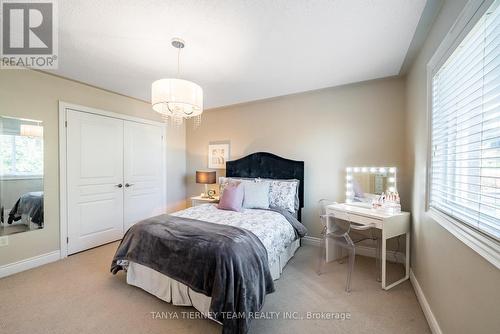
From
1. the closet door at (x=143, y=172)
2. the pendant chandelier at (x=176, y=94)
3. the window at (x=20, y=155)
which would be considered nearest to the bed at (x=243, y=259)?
the pendant chandelier at (x=176, y=94)

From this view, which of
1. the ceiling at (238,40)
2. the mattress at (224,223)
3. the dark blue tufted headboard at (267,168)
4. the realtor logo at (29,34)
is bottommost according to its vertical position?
the mattress at (224,223)

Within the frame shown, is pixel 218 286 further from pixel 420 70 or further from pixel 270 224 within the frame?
pixel 420 70

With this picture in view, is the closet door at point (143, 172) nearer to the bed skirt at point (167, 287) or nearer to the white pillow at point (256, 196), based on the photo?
the bed skirt at point (167, 287)

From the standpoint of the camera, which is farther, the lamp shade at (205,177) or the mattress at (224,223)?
the lamp shade at (205,177)

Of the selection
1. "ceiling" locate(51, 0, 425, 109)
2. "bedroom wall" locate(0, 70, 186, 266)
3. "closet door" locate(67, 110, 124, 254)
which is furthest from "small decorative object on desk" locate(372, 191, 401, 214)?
"bedroom wall" locate(0, 70, 186, 266)

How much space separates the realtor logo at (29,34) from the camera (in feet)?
5.40

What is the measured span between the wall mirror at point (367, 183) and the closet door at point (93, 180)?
3624mm

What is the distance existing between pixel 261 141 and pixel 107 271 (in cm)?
287

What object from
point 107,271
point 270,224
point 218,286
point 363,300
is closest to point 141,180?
point 107,271

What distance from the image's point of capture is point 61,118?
9.50 feet

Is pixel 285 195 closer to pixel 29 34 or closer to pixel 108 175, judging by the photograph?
pixel 108 175

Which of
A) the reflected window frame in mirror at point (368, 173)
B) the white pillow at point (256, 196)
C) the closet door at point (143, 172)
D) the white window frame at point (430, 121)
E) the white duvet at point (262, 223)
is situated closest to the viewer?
the white window frame at point (430, 121)

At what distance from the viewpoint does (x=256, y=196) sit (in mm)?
3043

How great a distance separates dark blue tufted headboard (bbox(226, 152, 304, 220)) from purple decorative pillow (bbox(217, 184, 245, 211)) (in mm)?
731
